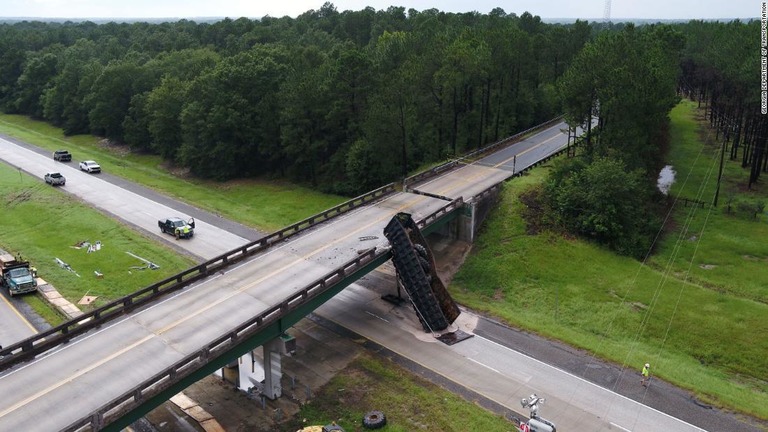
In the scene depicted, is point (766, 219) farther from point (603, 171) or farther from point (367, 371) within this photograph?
point (367, 371)

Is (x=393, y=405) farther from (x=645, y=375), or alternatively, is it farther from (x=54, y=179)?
(x=54, y=179)

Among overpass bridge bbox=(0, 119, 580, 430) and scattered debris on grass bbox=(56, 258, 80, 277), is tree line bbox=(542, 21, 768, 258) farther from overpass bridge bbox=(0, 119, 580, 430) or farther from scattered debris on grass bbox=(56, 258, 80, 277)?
scattered debris on grass bbox=(56, 258, 80, 277)

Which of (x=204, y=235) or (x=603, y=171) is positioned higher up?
(x=603, y=171)

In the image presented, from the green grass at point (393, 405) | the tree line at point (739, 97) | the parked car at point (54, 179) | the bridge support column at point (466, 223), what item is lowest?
the green grass at point (393, 405)

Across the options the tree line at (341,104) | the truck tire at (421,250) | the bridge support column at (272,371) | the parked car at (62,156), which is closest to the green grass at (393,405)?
the bridge support column at (272,371)

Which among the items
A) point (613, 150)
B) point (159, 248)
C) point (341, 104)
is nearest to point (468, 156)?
point (341, 104)

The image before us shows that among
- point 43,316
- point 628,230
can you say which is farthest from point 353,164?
point 43,316

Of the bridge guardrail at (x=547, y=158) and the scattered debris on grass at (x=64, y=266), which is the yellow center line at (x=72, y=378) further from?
the bridge guardrail at (x=547, y=158)
